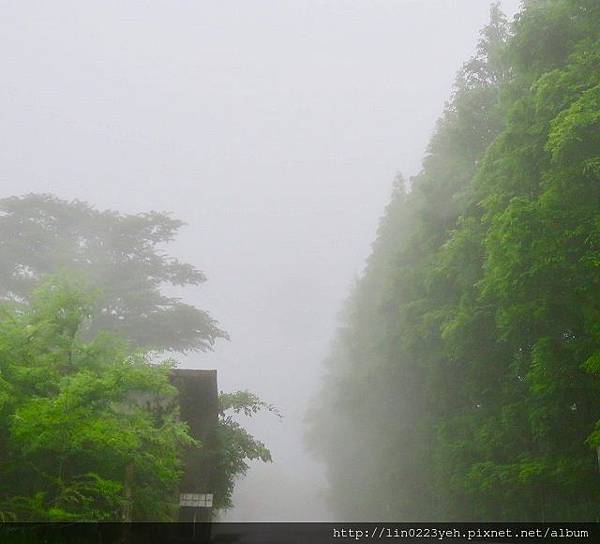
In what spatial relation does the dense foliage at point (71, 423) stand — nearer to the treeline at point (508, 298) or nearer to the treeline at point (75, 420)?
the treeline at point (75, 420)

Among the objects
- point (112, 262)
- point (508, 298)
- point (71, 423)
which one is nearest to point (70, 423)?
point (71, 423)

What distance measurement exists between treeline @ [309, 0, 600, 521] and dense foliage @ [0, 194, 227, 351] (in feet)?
32.3

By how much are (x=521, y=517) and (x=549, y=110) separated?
10.4 meters

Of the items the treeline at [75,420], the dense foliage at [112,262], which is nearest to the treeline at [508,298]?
the treeline at [75,420]

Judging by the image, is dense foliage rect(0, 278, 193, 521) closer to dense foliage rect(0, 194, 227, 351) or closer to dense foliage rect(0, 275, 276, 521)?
dense foliage rect(0, 275, 276, 521)

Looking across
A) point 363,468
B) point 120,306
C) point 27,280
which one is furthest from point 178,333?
point 363,468

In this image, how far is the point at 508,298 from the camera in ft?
40.4

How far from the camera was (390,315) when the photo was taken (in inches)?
953

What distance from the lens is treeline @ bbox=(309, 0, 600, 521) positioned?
11.0 metres

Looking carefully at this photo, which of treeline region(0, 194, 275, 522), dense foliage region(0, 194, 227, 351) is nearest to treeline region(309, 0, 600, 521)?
treeline region(0, 194, 275, 522)

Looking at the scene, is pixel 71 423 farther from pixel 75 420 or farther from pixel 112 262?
pixel 112 262

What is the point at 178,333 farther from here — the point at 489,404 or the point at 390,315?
the point at 489,404

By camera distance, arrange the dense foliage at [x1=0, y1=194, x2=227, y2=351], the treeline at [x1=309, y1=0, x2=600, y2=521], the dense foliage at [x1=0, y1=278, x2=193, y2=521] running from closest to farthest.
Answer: the dense foliage at [x1=0, y1=278, x2=193, y2=521] < the treeline at [x1=309, y1=0, x2=600, y2=521] < the dense foliage at [x1=0, y1=194, x2=227, y2=351]

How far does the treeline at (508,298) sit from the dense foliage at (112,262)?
983 cm
